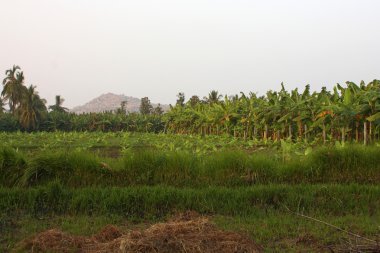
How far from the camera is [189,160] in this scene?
22.4 feet

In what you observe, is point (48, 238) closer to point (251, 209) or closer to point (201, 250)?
point (201, 250)

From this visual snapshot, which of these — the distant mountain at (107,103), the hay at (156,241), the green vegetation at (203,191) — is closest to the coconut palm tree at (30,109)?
the green vegetation at (203,191)

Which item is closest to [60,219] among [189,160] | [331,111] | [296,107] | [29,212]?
[29,212]

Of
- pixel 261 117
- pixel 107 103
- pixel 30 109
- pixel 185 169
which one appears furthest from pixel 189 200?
pixel 107 103

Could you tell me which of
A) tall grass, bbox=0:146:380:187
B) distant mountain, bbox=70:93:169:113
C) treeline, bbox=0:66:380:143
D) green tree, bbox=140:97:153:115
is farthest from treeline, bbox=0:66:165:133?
distant mountain, bbox=70:93:169:113

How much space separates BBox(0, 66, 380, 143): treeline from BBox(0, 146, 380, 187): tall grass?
11.3 feet

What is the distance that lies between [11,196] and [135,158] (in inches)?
80.3

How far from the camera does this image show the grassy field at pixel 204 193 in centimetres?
462

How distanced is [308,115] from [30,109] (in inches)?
1141

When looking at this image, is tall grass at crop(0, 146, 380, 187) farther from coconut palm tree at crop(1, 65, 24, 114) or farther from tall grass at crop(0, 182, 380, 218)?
coconut palm tree at crop(1, 65, 24, 114)

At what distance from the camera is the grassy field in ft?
15.1

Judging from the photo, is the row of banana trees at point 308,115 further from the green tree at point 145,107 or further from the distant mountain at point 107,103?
the distant mountain at point 107,103

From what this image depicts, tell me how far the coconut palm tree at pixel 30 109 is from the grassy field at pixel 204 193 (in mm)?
30655

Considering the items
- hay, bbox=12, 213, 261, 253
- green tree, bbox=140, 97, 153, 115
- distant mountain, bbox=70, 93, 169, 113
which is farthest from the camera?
distant mountain, bbox=70, 93, 169, 113
